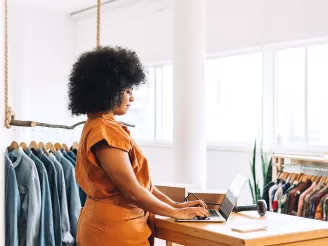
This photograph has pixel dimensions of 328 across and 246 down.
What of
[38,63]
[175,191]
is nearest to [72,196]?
[175,191]

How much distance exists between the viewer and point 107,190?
6.77 feet

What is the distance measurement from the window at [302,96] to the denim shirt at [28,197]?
9.26 ft

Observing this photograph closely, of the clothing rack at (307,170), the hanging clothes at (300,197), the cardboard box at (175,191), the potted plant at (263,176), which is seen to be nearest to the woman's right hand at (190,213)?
the cardboard box at (175,191)

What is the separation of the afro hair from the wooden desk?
57cm

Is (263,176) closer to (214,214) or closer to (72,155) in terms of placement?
(72,155)

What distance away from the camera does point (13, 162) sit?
294 centimetres

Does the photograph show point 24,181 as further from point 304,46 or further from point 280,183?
point 304,46

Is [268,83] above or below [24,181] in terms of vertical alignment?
above

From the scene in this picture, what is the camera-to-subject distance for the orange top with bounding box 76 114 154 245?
204 centimetres

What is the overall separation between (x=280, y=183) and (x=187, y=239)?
2135 millimetres

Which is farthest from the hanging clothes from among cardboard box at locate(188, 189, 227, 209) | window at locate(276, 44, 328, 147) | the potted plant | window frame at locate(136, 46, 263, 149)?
cardboard box at locate(188, 189, 227, 209)

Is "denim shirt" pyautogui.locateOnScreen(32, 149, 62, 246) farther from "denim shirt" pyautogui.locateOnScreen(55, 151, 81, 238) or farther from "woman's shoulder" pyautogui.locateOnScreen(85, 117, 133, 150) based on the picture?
"woman's shoulder" pyautogui.locateOnScreen(85, 117, 133, 150)

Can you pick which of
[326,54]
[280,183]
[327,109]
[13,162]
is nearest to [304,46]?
[326,54]

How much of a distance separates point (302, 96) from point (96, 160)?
10.9 ft
